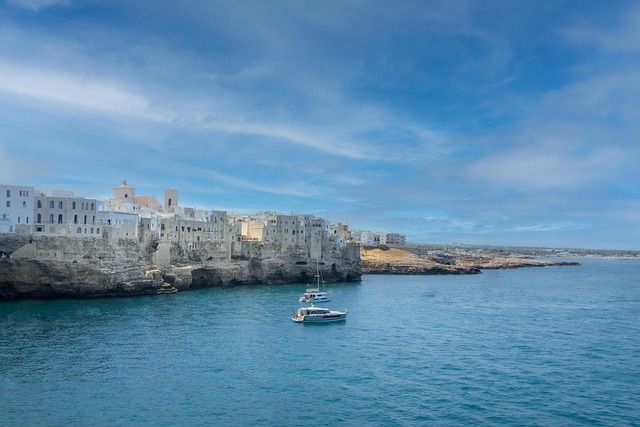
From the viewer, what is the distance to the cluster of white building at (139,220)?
58.0 metres

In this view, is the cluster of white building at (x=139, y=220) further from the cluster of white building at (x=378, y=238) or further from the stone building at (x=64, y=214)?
the cluster of white building at (x=378, y=238)

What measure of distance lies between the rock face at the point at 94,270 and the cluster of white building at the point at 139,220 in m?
1.97

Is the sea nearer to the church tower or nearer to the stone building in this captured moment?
the stone building

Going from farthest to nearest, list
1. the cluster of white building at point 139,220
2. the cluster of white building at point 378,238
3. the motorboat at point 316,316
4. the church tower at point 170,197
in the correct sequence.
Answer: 1. the cluster of white building at point 378,238
2. the church tower at point 170,197
3. the cluster of white building at point 139,220
4. the motorboat at point 316,316

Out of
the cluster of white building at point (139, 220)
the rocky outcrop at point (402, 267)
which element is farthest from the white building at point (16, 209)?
the rocky outcrop at point (402, 267)

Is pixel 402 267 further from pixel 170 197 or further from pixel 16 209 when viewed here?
pixel 16 209

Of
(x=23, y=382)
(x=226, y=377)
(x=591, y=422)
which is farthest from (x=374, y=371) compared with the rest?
(x=23, y=382)

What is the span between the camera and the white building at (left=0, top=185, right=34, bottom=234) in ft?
185

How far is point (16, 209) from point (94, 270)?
35.7 ft

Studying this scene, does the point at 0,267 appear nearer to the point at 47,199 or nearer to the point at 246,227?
the point at 47,199

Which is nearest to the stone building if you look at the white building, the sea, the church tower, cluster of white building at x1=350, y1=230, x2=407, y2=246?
the white building

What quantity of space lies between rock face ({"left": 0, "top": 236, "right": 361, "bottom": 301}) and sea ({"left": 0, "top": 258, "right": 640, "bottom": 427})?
299 centimetres

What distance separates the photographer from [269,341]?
39.6m

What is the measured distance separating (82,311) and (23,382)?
24.0 m
